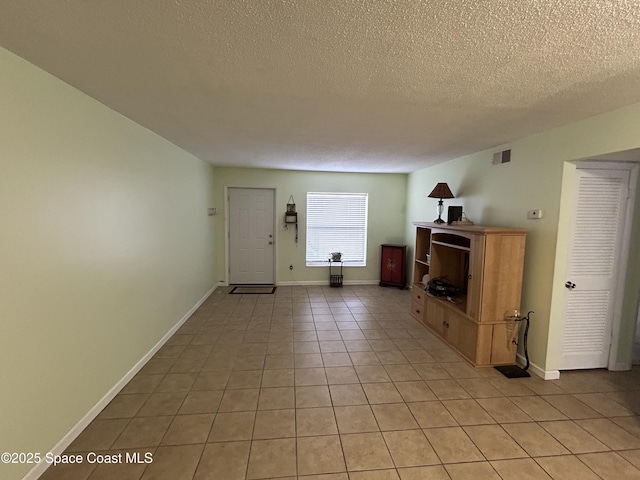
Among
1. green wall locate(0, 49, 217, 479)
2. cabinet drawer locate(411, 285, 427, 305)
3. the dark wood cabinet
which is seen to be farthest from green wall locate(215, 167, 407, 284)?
green wall locate(0, 49, 217, 479)

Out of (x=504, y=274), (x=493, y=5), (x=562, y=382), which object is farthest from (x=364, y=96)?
(x=562, y=382)

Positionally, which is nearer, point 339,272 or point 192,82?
point 192,82

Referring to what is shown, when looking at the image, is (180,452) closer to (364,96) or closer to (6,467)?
(6,467)

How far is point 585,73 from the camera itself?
5.50 ft

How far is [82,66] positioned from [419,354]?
3651 mm

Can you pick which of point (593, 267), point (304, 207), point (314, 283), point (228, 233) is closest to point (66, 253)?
point (228, 233)

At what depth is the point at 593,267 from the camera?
2.86 meters

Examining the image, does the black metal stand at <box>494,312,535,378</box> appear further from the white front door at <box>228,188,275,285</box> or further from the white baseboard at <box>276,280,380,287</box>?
the white front door at <box>228,188,275,285</box>

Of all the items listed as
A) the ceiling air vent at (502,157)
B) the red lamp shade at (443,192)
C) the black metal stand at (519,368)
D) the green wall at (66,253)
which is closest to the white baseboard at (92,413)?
the green wall at (66,253)

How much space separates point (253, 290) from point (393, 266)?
9.15 ft

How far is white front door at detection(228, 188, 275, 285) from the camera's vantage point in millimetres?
5984

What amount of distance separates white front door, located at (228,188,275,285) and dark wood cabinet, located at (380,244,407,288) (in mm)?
2252

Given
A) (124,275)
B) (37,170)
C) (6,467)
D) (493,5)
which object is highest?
(493,5)

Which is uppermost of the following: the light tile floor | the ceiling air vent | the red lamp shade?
the ceiling air vent
